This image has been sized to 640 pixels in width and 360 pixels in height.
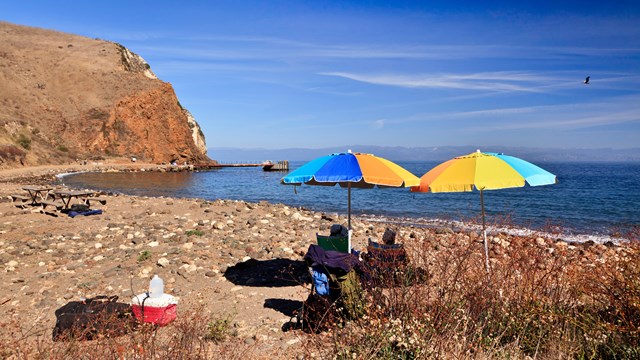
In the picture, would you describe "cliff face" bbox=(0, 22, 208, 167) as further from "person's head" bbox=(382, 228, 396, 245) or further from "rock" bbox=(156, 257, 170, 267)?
"person's head" bbox=(382, 228, 396, 245)

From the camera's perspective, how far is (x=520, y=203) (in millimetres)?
28031

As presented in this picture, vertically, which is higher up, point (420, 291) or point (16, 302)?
point (420, 291)

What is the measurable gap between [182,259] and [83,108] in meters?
56.3

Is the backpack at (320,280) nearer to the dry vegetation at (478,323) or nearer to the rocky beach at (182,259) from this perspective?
the rocky beach at (182,259)

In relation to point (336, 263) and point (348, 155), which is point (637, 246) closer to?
point (336, 263)

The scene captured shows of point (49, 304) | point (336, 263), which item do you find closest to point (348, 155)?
point (336, 263)

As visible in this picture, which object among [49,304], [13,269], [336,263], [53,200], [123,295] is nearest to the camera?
[336,263]

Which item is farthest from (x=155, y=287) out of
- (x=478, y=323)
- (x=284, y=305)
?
(x=478, y=323)

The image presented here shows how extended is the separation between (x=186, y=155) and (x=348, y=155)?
2389 inches

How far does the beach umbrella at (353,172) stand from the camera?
6477 millimetres

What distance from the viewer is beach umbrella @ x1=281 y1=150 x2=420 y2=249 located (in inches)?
255

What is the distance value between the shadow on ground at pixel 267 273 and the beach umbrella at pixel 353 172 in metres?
1.63

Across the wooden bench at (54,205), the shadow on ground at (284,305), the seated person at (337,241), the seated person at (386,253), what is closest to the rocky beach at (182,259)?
the shadow on ground at (284,305)

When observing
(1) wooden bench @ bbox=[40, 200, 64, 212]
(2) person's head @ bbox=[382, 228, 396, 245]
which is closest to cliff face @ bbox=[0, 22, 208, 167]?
(1) wooden bench @ bbox=[40, 200, 64, 212]
